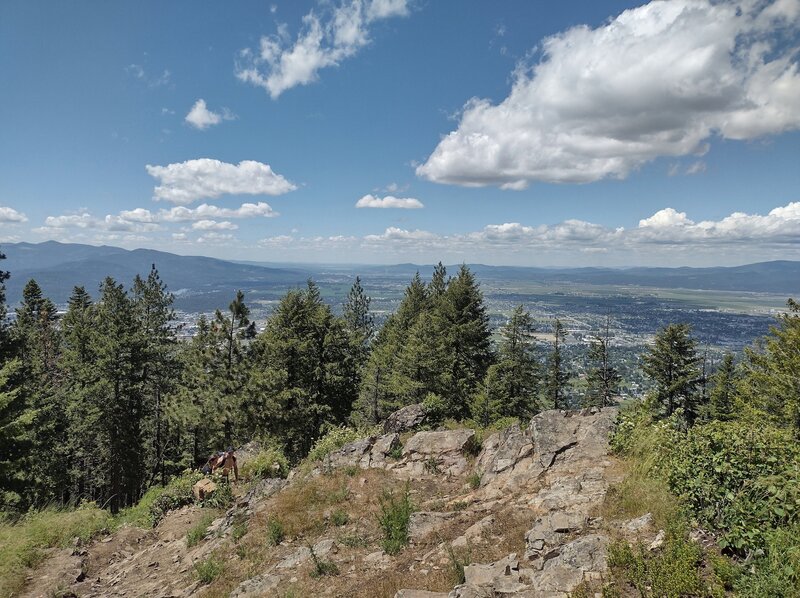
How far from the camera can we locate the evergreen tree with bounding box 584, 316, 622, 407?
36344 mm

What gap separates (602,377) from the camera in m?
37.1

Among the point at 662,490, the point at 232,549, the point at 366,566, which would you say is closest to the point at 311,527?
the point at 232,549

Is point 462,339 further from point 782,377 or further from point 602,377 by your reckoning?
point 782,377

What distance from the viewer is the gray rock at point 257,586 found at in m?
7.97

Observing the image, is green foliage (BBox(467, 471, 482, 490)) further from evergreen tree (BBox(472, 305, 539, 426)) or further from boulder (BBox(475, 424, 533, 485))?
evergreen tree (BBox(472, 305, 539, 426))

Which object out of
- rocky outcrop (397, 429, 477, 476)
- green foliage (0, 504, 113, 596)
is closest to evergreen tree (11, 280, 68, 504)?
green foliage (0, 504, 113, 596)

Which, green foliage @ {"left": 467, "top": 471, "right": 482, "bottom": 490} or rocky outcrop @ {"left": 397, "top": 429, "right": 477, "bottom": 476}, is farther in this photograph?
rocky outcrop @ {"left": 397, "top": 429, "right": 477, "bottom": 476}

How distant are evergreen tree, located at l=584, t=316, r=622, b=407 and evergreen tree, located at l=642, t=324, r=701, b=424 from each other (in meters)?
3.48

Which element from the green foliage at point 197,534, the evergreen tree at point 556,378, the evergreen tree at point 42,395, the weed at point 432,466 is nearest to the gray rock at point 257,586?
the green foliage at point 197,534

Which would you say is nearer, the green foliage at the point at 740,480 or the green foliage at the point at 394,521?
the green foliage at the point at 740,480

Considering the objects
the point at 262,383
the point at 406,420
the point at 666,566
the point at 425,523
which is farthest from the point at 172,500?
the point at 666,566

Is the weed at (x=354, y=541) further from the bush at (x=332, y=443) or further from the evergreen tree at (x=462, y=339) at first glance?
the evergreen tree at (x=462, y=339)

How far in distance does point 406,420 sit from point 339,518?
8335mm

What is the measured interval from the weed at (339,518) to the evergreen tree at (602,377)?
3159 cm
